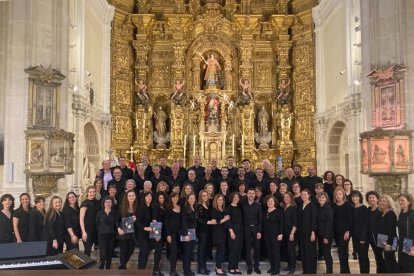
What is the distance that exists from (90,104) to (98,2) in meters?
4.23

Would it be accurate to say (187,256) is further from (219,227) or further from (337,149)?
(337,149)

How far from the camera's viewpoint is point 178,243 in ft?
28.2

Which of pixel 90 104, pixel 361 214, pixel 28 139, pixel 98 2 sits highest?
pixel 98 2

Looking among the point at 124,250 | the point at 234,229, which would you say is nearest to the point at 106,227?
the point at 124,250

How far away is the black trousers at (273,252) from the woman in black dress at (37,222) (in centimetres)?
398

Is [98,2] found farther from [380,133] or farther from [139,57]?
[380,133]

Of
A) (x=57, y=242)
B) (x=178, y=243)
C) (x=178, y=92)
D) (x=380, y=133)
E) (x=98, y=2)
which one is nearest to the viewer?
(x=57, y=242)

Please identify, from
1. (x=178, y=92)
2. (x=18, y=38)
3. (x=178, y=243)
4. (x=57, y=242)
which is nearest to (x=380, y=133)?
(x=178, y=243)

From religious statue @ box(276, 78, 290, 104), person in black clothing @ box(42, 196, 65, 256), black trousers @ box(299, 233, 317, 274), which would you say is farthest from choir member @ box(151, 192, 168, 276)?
religious statue @ box(276, 78, 290, 104)

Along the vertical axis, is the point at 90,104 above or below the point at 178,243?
above

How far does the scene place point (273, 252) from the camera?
832 cm

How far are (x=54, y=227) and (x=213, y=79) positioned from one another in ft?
44.9

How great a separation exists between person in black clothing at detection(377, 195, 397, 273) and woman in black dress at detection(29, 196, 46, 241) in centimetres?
560

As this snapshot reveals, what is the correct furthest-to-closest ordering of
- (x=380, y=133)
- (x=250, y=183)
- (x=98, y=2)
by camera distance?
(x=98, y=2)
(x=380, y=133)
(x=250, y=183)
